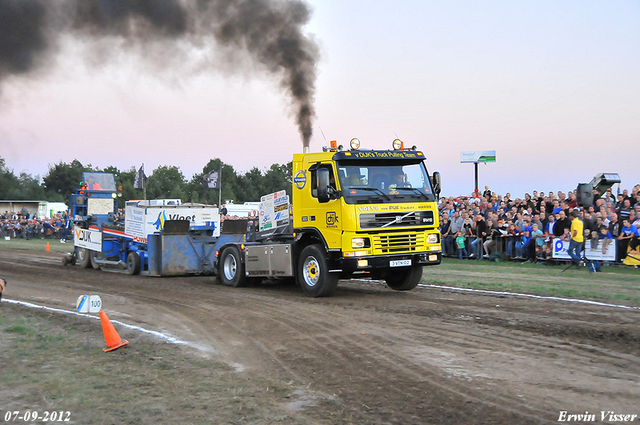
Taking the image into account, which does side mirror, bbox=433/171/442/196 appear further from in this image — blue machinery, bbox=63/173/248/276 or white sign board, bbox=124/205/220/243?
white sign board, bbox=124/205/220/243

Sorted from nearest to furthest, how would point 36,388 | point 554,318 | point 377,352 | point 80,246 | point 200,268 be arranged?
point 36,388
point 377,352
point 554,318
point 200,268
point 80,246

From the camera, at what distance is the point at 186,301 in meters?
12.5

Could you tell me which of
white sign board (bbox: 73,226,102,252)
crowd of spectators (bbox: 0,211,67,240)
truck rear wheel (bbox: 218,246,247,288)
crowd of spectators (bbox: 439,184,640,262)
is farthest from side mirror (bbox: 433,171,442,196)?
crowd of spectators (bbox: 0,211,67,240)

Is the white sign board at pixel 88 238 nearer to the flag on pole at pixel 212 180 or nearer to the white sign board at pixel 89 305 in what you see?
the flag on pole at pixel 212 180

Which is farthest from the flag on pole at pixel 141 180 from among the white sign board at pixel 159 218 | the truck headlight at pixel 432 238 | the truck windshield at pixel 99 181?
the truck headlight at pixel 432 238

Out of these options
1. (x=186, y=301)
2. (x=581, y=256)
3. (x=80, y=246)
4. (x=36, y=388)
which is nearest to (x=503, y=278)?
(x=581, y=256)

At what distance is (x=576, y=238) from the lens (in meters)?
18.2

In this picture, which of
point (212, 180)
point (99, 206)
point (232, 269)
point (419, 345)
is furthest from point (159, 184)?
point (419, 345)

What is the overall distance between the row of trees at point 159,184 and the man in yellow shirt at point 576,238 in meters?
56.3

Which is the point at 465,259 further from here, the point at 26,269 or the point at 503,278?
the point at 26,269

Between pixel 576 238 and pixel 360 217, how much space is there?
9019 millimetres

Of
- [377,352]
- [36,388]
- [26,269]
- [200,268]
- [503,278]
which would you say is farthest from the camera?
[26,269]

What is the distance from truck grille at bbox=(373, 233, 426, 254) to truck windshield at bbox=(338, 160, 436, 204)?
0.69 m

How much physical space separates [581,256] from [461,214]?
5392 millimetres
